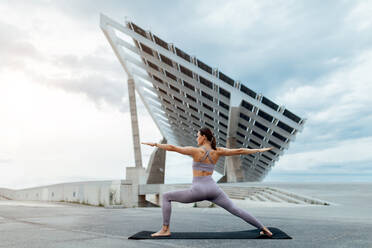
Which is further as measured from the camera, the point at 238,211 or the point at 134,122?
the point at 134,122

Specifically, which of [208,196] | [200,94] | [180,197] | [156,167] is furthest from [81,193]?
[208,196]

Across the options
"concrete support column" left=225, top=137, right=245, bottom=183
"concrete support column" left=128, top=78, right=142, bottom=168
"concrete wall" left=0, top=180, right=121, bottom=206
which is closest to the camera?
"concrete wall" left=0, top=180, right=121, bottom=206

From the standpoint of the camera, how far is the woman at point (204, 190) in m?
4.18

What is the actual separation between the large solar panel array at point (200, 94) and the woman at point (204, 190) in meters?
21.8

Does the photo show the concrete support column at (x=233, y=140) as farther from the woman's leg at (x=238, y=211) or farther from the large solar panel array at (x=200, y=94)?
the woman's leg at (x=238, y=211)

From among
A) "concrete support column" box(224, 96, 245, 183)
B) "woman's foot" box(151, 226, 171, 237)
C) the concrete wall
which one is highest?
"concrete support column" box(224, 96, 245, 183)

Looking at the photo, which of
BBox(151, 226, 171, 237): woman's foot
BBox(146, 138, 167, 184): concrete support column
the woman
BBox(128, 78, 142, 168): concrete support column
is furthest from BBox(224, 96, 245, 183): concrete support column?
BBox(151, 226, 171, 237): woman's foot

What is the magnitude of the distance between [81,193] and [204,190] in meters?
25.5

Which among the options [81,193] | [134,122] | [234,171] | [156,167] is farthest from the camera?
[156,167]

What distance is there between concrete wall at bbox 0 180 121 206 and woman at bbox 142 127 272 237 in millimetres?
20013

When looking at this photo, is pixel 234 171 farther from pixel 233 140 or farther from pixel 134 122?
pixel 134 122

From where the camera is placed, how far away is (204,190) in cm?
418

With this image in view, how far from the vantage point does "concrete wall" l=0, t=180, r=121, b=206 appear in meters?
24.0

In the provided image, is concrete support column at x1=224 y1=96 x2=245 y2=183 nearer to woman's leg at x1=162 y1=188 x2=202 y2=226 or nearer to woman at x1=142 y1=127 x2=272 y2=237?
woman at x1=142 y1=127 x2=272 y2=237
